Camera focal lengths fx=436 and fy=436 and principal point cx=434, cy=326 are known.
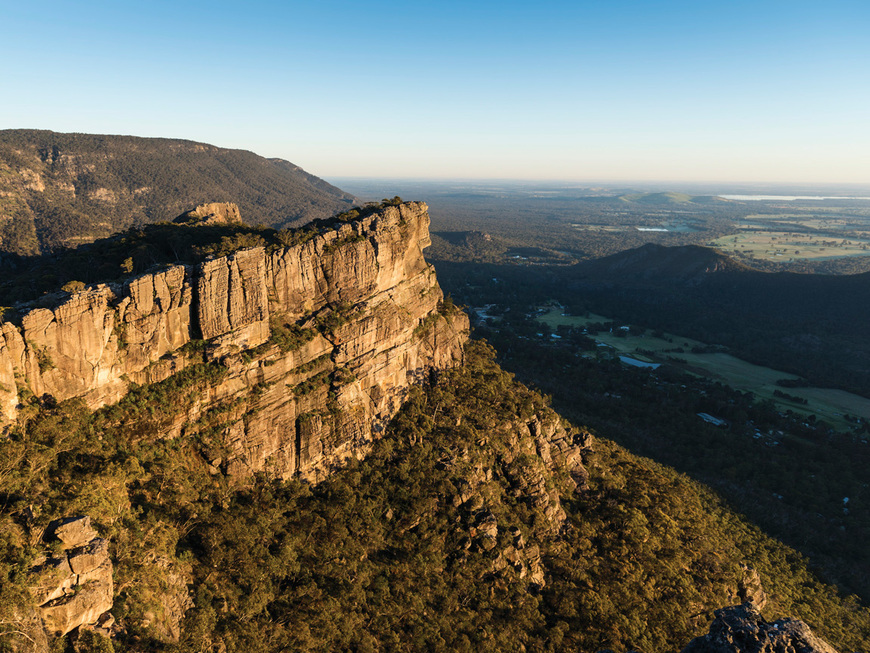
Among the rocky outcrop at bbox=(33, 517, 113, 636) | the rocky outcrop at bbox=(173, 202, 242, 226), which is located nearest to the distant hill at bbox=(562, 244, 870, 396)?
the rocky outcrop at bbox=(173, 202, 242, 226)

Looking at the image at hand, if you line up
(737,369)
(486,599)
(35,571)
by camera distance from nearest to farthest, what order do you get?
1. (35,571)
2. (486,599)
3. (737,369)

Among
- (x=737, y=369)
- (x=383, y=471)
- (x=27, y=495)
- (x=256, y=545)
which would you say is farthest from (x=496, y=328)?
(x=27, y=495)

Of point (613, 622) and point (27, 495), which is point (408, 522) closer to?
point (613, 622)

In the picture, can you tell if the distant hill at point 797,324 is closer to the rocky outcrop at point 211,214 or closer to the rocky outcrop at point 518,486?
the rocky outcrop at point 518,486

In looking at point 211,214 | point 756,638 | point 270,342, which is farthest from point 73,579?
point 211,214

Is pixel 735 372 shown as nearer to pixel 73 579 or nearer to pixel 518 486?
pixel 518 486
